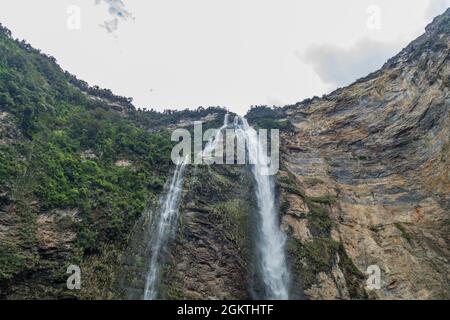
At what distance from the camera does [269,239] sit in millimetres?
23422

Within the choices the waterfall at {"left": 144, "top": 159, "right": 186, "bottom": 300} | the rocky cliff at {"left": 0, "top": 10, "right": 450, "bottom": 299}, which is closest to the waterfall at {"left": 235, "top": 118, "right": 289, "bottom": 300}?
the rocky cliff at {"left": 0, "top": 10, "right": 450, "bottom": 299}

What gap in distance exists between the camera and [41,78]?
115 ft

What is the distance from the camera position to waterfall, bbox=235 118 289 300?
815 inches

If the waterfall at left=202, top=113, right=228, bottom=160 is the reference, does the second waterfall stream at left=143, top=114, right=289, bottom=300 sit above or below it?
below

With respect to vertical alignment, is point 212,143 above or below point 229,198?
above

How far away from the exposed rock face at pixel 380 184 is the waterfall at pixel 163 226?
20.0 feet

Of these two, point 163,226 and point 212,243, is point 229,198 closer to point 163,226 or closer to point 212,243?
point 212,243

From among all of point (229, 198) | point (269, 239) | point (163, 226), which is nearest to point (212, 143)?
point (229, 198)

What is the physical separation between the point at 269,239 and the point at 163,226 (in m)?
5.53

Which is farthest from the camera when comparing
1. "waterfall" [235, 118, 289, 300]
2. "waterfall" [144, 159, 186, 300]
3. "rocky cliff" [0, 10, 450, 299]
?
"waterfall" [235, 118, 289, 300]

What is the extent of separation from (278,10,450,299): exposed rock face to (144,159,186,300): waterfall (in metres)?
6.08

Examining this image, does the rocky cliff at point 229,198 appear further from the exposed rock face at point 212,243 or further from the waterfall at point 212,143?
the waterfall at point 212,143

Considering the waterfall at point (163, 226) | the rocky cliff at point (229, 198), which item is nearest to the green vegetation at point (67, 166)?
the rocky cliff at point (229, 198)

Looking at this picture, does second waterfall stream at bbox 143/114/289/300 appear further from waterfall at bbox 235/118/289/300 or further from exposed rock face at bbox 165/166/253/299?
exposed rock face at bbox 165/166/253/299
